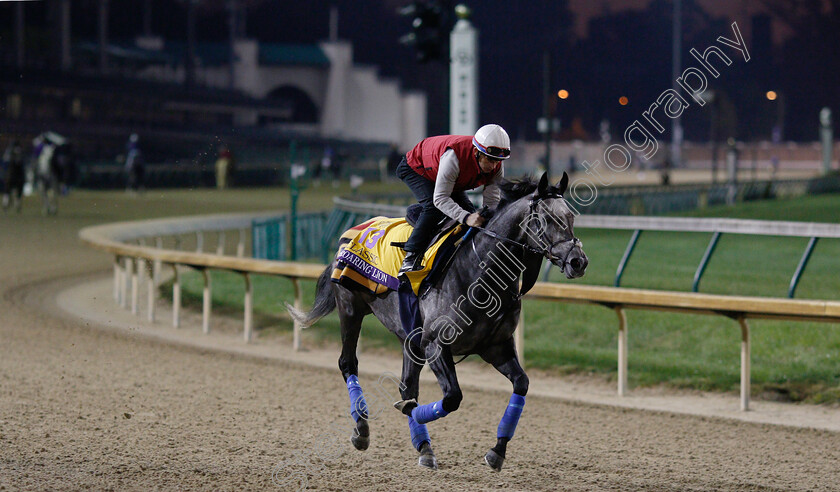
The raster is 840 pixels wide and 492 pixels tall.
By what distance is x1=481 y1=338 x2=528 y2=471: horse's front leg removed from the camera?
409 cm

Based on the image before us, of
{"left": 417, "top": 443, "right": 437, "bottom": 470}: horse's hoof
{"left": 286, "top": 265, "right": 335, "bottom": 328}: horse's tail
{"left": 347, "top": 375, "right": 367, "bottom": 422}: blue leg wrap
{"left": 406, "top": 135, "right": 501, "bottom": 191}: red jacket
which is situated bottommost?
{"left": 417, "top": 443, "right": 437, "bottom": 470}: horse's hoof

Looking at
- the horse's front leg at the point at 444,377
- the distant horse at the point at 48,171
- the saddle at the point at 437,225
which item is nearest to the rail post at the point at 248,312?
the saddle at the point at 437,225

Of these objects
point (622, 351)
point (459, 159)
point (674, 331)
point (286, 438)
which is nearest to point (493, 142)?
point (459, 159)

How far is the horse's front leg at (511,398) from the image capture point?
4.09 m

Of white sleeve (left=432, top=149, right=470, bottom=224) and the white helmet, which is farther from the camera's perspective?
white sleeve (left=432, top=149, right=470, bottom=224)

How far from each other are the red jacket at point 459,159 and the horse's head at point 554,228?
10.3 inches

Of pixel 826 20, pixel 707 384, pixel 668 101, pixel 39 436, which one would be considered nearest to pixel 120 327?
pixel 39 436

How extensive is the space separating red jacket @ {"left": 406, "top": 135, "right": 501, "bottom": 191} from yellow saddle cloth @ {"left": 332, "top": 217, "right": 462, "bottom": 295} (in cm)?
27

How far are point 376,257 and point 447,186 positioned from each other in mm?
753

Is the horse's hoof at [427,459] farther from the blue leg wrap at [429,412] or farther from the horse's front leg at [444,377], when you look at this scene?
the horse's front leg at [444,377]

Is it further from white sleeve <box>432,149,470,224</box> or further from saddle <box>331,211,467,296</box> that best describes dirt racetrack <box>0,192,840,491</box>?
white sleeve <box>432,149,470,224</box>

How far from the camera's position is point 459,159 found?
13.0 ft

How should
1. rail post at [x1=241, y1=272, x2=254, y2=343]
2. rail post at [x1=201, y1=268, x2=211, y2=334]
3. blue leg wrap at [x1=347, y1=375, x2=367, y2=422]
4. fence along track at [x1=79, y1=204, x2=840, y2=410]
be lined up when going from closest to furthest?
blue leg wrap at [x1=347, y1=375, x2=367, y2=422] < fence along track at [x1=79, y1=204, x2=840, y2=410] < rail post at [x1=241, y1=272, x2=254, y2=343] < rail post at [x1=201, y1=268, x2=211, y2=334]

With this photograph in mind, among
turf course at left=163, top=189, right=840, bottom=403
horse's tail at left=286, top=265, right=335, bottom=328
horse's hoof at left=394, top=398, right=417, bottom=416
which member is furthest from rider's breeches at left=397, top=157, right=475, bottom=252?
turf course at left=163, top=189, right=840, bottom=403
